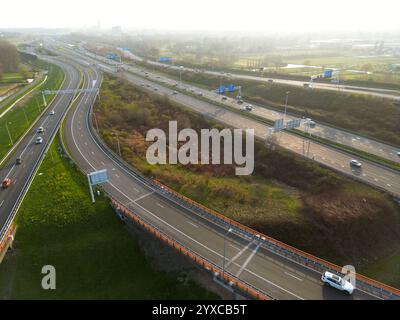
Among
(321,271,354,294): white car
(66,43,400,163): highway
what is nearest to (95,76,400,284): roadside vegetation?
(321,271,354,294): white car

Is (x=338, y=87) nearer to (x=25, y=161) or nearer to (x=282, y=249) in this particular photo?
(x=282, y=249)

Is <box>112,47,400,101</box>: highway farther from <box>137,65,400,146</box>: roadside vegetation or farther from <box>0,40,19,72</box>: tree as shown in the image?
<box>0,40,19,72</box>: tree

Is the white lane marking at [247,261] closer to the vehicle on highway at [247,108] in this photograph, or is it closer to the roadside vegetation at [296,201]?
the roadside vegetation at [296,201]

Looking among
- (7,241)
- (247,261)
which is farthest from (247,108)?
(7,241)

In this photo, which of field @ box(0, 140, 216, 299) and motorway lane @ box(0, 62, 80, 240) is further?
motorway lane @ box(0, 62, 80, 240)

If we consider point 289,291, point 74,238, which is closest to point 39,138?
point 74,238

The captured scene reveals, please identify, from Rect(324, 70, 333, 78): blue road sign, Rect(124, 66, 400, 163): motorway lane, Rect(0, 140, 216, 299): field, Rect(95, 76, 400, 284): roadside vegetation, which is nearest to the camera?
Rect(0, 140, 216, 299): field

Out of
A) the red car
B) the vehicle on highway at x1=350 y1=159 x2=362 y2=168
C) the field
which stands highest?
the vehicle on highway at x1=350 y1=159 x2=362 y2=168
